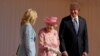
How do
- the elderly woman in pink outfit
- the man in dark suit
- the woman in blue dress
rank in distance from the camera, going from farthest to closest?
1. the man in dark suit
2. the elderly woman in pink outfit
3. the woman in blue dress

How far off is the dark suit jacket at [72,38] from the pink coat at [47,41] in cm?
10

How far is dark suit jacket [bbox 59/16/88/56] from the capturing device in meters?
3.91

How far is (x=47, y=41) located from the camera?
12.5 ft

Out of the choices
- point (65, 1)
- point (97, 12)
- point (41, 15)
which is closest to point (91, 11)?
point (97, 12)

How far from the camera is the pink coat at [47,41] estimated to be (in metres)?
3.80

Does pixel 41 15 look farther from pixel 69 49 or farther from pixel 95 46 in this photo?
pixel 69 49

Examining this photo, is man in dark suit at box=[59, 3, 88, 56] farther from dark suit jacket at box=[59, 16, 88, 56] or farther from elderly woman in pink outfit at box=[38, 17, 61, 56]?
elderly woman in pink outfit at box=[38, 17, 61, 56]

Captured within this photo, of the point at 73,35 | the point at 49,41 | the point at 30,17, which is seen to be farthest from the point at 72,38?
the point at 30,17

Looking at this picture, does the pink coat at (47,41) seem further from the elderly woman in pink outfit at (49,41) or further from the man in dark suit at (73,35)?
the man in dark suit at (73,35)

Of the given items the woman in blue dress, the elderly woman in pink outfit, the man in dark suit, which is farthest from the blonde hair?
the man in dark suit

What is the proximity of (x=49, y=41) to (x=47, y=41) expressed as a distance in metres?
0.02

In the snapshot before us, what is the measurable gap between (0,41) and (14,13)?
55 cm

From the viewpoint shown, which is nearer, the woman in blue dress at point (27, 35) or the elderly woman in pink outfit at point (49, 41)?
the woman in blue dress at point (27, 35)

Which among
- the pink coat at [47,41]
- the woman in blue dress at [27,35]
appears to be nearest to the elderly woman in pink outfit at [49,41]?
the pink coat at [47,41]
